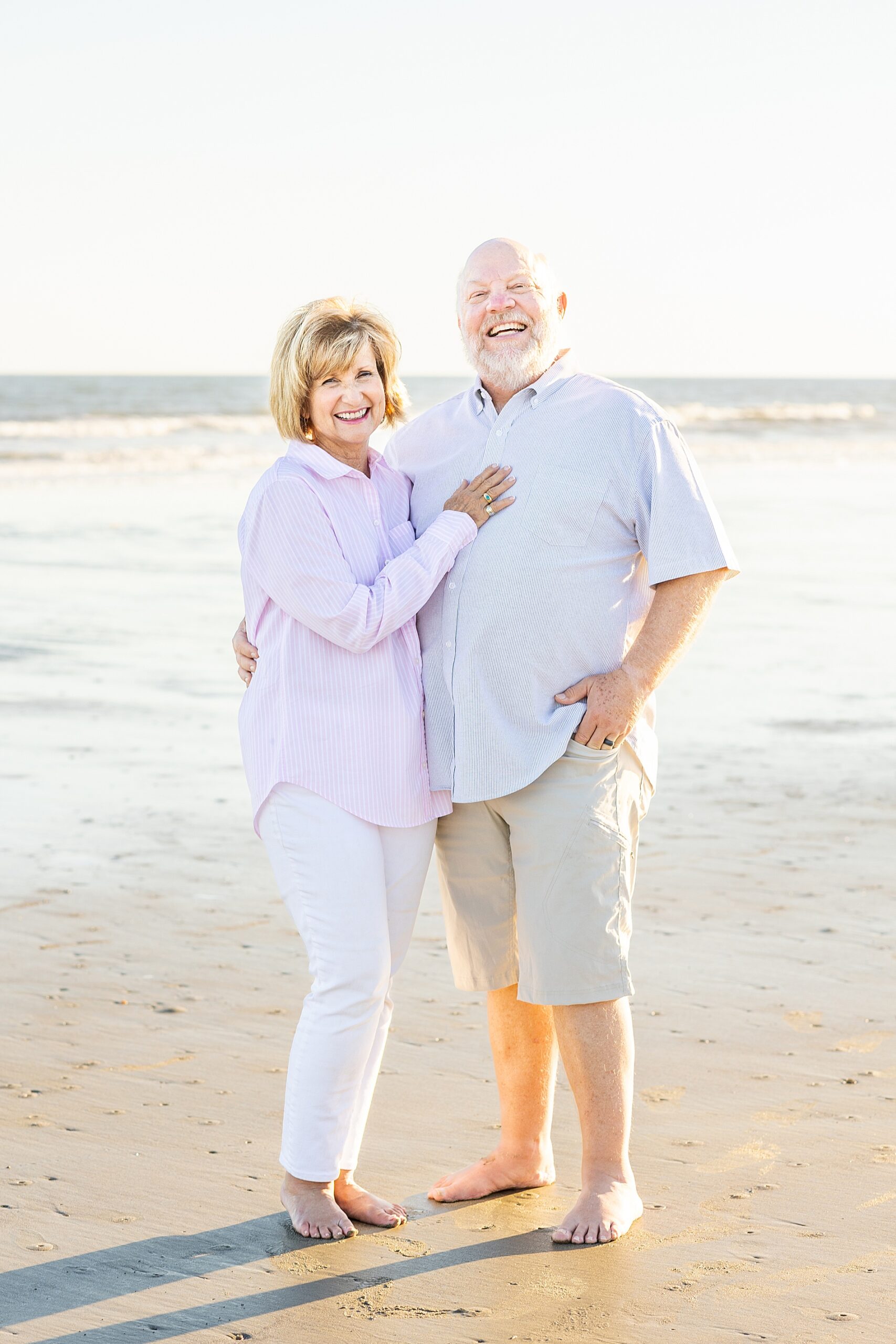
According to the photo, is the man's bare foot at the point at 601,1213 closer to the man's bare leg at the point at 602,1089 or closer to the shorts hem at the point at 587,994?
the man's bare leg at the point at 602,1089

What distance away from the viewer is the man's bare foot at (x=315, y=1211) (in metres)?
3.08

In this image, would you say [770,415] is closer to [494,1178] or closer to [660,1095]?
[660,1095]

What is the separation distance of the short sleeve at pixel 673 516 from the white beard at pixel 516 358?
1.06 feet

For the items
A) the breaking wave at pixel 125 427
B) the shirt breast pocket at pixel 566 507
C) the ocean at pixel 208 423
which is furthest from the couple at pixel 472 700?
the breaking wave at pixel 125 427

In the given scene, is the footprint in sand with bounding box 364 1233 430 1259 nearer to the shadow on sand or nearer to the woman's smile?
the shadow on sand

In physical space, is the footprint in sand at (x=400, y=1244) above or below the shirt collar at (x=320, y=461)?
below

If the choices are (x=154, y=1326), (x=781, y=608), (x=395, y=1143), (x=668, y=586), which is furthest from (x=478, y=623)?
(x=781, y=608)

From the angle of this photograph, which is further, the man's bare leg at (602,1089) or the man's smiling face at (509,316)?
the man's smiling face at (509,316)

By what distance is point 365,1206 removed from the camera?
3.17 m

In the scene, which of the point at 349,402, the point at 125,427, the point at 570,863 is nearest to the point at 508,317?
the point at 349,402

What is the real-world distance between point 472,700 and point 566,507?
0.45m

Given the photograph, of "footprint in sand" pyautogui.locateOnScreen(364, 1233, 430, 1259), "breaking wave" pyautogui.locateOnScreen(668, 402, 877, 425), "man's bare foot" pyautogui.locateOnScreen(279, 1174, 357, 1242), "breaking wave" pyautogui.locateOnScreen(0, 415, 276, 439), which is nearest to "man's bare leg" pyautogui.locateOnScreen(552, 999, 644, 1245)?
"footprint in sand" pyautogui.locateOnScreen(364, 1233, 430, 1259)

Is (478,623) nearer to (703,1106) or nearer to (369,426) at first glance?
(369,426)

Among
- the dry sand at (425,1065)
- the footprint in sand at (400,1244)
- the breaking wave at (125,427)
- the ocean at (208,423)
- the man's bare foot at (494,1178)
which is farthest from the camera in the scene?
the breaking wave at (125,427)
